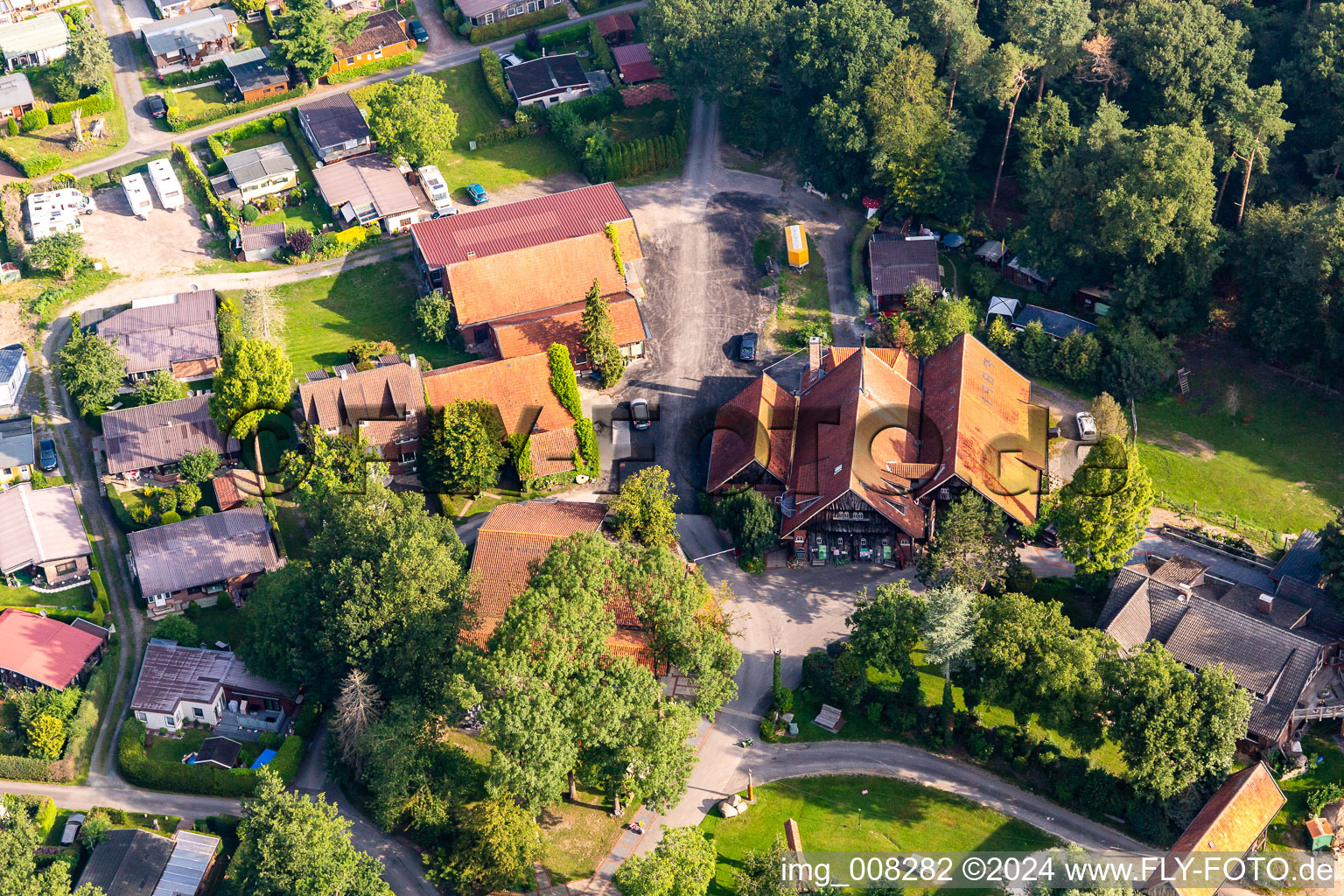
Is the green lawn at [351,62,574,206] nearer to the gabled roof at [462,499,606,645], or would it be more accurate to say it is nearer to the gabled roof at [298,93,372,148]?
the gabled roof at [298,93,372,148]

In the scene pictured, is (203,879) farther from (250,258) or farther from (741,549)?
(250,258)

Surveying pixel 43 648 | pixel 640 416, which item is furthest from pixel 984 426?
pixel 43 648

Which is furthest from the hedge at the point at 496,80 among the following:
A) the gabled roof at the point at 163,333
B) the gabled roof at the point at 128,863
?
the gabled roof at the point at 128,863

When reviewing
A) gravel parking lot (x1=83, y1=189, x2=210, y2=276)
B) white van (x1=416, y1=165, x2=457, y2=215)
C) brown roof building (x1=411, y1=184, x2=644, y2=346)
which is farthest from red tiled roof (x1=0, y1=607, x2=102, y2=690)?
white van (x1=416, y1=165, x2=457, y2=215)

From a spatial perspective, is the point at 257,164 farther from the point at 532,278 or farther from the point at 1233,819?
the point at 1233,819

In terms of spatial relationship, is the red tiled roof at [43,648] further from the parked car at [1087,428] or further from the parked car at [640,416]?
the parked car at [1087,428]

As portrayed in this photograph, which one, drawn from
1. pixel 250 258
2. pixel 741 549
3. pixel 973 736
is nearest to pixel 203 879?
pixel 741 549
